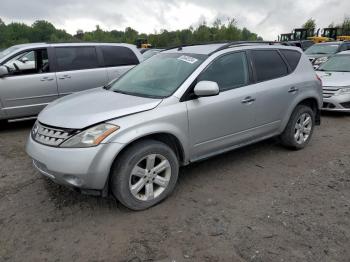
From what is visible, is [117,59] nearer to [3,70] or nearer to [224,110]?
[3,70]

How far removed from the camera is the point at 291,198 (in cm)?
380

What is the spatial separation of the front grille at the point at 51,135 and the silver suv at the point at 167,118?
1 centimetres

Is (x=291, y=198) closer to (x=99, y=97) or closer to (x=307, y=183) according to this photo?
(x=307, y=183)

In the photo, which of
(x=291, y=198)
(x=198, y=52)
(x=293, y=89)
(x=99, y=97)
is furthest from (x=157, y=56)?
(x=291, y=198)

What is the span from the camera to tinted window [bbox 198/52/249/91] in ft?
13.4

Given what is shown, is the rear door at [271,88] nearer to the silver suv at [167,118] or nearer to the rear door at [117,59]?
the silver suv at [167,118]

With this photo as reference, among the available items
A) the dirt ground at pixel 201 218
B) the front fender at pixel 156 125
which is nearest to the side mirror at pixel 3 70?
the dirt ground at pixel 201 218

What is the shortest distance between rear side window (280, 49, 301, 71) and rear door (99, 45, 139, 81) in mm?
3544

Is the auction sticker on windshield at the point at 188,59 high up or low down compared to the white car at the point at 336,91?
up

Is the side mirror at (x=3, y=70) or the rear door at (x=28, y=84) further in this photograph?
the rear door at (x=28, y=84)

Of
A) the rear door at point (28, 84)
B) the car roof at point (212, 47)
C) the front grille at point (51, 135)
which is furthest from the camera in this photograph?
the rear door at point (28, 84)

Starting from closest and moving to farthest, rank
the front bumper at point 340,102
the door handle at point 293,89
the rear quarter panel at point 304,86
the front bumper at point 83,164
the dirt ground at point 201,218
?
the dirt ground at point 201,218
the front bumper at point 83,164
the door handle at point 293,89
the rear quarter panel at point 304,86
the front bumper at point 340,102

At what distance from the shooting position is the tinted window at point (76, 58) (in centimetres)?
685

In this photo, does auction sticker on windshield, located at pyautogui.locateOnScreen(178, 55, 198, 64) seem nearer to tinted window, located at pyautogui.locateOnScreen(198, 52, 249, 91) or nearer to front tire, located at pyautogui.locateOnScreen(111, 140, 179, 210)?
tinted window, located at pyautogui.locateOnScreen(198, 52, 249, 91)
